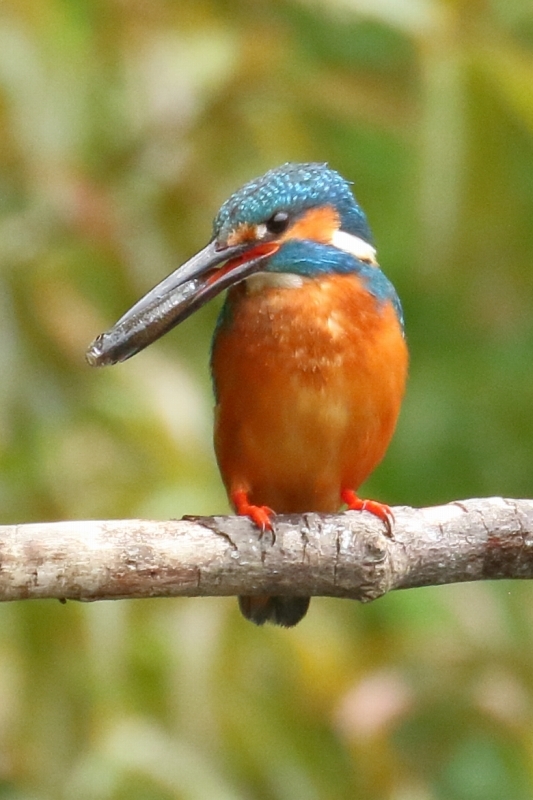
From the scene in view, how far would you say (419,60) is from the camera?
3.56 meters

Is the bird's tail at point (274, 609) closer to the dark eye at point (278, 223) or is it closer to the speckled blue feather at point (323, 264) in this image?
the speckled blue feather at point (323, 264)

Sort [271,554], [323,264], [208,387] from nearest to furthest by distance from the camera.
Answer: [271,554], [323,264], [208,387]

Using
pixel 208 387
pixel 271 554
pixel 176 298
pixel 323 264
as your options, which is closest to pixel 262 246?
pixel 323 264

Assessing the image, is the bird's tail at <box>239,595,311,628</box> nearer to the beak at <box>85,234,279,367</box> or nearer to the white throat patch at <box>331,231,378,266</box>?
the beak at <box>85,234,279,367</box>

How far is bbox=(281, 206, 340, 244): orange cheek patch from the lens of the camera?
3279mm

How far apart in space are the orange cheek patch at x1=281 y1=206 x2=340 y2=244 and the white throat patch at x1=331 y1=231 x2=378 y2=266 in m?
0.02

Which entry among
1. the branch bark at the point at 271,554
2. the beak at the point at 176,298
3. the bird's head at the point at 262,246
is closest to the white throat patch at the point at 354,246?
the bird's head at the point at 262,246

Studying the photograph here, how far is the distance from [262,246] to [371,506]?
24.2 inches

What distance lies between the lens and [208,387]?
13.3ft

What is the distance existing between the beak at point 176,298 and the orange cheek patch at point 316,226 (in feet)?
0.45

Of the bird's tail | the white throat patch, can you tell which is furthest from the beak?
the bird's tail

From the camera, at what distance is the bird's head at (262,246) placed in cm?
294

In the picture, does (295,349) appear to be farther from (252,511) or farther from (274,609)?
(274,609)

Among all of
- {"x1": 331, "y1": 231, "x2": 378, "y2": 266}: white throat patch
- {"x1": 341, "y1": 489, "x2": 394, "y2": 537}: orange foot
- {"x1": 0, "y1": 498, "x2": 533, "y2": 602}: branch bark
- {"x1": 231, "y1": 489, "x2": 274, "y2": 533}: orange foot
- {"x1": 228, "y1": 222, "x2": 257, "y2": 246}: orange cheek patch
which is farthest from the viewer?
{"x1": 331, "y1": 231, "x2": 378, "y2": 266}: white throat patch
